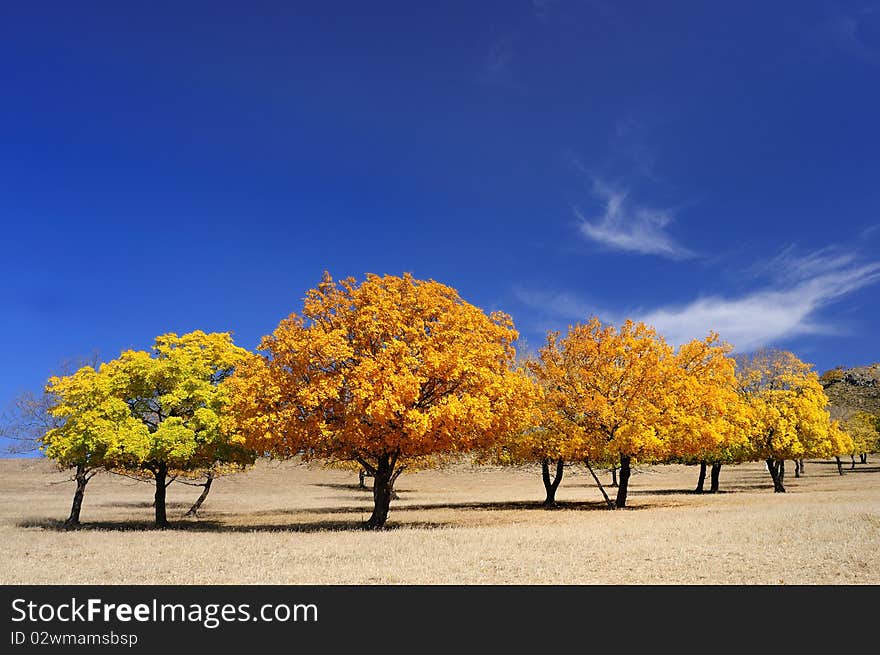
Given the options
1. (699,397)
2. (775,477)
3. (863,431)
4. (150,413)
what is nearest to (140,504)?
(150,413)

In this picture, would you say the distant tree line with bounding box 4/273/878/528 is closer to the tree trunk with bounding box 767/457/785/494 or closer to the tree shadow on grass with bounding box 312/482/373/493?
the tree trunk with bounding box 767/457/785/494

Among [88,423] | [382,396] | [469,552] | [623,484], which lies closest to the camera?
[469,552]

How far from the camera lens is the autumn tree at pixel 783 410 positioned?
55000mm

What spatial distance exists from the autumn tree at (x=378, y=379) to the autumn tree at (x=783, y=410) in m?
33.5

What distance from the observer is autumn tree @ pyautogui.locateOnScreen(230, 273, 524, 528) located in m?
27.3

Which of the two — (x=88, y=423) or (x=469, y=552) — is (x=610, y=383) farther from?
(x=88, y=423)

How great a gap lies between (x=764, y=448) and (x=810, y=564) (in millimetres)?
44864

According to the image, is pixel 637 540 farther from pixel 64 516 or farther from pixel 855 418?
pixel 855 418

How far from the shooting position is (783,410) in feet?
184

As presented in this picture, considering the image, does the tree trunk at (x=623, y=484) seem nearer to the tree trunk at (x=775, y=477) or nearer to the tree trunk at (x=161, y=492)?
the tree trunk at (x=775, y=477)

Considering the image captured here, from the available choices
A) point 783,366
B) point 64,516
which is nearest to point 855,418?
point 783,366

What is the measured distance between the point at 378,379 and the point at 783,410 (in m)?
43.6

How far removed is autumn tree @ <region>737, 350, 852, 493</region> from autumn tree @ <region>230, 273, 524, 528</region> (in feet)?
110

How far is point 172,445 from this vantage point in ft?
104
